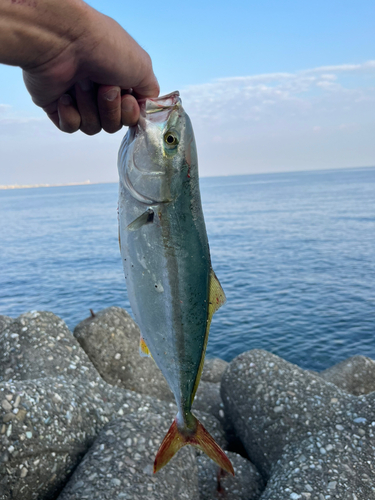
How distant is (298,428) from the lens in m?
5.79

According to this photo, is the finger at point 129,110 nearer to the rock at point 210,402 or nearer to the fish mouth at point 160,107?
the fish mouth at point 160,107

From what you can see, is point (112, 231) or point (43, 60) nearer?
point (43, 60)

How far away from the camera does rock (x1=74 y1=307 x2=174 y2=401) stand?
7.91 meters

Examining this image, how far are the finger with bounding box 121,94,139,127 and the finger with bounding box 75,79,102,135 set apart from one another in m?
0.22

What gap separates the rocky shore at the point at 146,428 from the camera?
4570 millimetres

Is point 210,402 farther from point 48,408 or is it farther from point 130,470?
point 48,408

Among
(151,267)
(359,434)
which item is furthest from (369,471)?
(151,267)

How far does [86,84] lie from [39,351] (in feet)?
17.4

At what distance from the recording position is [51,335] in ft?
23.7

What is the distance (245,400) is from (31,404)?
125 inches

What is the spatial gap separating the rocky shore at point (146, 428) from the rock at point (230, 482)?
1 cm

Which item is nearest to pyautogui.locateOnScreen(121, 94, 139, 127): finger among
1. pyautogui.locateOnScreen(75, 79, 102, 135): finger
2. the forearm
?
pyautogui.locateOnScreen(75, 79, 102, 135): finger

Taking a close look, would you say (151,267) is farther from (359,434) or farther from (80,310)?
(80,310)

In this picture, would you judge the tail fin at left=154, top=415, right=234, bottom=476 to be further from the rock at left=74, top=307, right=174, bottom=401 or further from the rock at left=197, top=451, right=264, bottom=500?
the rock at left=74, top=307, right=174, bottom=401
